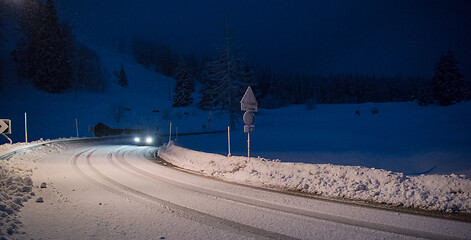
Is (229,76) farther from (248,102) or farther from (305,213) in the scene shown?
(305,213)

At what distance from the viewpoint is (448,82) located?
168ft

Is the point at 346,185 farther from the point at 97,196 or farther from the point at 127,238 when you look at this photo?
the point at 97,196

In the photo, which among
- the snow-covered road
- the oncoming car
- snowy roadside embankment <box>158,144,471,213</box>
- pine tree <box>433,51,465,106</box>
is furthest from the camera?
pine tree <box>433,51,465,106</box>

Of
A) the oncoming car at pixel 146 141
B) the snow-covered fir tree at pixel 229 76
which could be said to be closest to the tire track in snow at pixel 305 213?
the oncoming car at pixel 146 141

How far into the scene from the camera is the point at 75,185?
8.13 meters

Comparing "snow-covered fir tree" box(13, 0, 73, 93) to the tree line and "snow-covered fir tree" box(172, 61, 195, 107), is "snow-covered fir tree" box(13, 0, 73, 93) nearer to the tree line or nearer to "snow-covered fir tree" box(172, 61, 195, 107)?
the tree line

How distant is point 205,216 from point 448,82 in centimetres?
6418

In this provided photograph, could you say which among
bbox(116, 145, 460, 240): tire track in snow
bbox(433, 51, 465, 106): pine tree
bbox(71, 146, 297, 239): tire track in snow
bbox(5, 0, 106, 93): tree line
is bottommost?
bbox(116, 145, 460, 240): tire track in snow

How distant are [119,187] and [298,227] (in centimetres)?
577

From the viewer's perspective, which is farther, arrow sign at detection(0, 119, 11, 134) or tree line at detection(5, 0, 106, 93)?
tree line at detection(5, 0, 106, 93)

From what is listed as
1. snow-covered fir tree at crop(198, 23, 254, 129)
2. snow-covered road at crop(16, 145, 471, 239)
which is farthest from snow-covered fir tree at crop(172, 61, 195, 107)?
snow-covered road at crop(16, 145, 471, 239)

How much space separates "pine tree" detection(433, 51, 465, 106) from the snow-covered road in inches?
2411

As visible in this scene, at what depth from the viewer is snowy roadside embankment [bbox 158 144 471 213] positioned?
19.1ft

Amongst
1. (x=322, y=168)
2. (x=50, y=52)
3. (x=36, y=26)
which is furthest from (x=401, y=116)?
(x=36, y=26)
